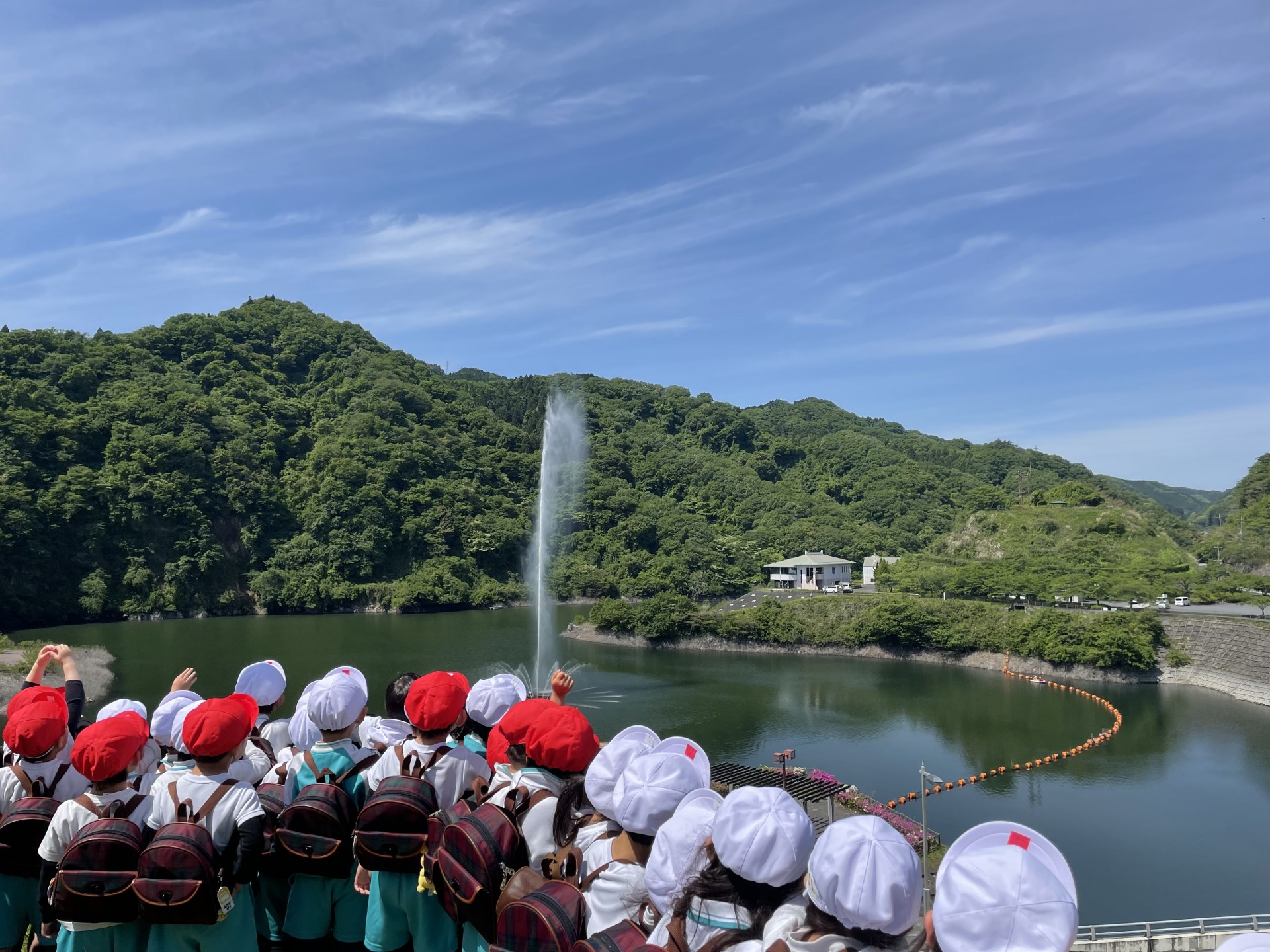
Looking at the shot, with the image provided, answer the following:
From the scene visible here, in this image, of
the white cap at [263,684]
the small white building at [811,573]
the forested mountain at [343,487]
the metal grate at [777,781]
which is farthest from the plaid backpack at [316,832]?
the small white building at [811,573]

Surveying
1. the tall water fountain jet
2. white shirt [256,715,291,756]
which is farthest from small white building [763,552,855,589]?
white shirt [256,715,291,756]

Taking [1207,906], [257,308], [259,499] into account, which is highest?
[257,308]

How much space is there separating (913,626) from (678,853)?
3118 cm

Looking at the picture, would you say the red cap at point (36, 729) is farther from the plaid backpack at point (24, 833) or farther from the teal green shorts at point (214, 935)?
the teal green shorts at point (214, 935)

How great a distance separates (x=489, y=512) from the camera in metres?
53.4

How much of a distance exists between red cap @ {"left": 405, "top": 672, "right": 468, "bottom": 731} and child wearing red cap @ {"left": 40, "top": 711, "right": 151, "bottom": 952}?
3.49 ft

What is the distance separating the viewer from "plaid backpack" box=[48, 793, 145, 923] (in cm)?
308

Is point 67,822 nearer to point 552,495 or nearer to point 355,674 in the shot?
point 355,674

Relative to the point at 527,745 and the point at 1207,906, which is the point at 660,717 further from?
the point at 527,745

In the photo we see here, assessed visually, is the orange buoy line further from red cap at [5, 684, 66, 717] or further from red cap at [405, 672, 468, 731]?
red cap at [5, 684, 66, 717]

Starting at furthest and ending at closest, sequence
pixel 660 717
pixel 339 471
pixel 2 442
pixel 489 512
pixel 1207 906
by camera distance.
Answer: pixel 489 512, pixel 339 471, pixel 2 442, pixel 660 717, pixel 1207 906

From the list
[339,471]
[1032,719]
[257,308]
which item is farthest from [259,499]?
[1032,719]

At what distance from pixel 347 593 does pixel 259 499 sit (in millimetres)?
8404

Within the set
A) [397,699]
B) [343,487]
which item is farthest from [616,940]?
[343,487]
